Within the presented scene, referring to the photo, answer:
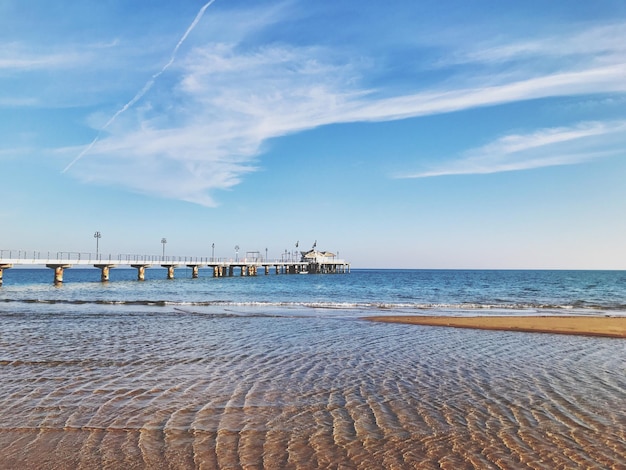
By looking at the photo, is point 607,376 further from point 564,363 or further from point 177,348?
point 177,348

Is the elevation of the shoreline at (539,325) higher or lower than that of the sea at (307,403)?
lower

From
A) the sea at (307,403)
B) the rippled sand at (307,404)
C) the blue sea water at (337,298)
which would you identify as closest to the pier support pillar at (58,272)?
the blue sea water at (337,298)

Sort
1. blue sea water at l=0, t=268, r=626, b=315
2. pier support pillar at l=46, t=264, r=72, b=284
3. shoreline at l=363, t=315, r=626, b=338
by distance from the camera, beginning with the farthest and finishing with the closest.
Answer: pier support pillar at l=46, t=264, r=72, b=284 → blue sea water at l=0, t=268, r=626, b=315 → shoreline at l=363, t=315, r=626, b=338

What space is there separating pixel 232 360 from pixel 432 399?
4935 millimetres

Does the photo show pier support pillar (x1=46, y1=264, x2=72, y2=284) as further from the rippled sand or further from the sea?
the rippled sand

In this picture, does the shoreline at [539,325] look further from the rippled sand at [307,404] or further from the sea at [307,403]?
the rippled sand at [307,404]

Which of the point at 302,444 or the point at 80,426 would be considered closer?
the point at 302,444

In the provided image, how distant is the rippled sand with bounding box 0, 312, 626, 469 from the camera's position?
16.9ft

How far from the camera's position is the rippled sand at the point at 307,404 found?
5.15 meters

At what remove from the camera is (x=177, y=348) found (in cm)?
1235

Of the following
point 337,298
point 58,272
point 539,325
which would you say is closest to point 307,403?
point 539,325

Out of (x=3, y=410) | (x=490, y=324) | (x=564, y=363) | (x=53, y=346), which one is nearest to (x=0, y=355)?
(x=53, y=346)

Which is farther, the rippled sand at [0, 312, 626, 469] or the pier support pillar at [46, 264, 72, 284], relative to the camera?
the pier support pillar at [46, 264, 72, 284]

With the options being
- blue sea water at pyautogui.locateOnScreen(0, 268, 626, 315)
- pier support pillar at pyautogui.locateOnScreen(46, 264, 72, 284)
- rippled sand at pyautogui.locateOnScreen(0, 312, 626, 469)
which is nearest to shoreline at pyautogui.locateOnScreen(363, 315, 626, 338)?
rippled sand at pyautogui.locateOnScreen(0, 312, 626, 469)
